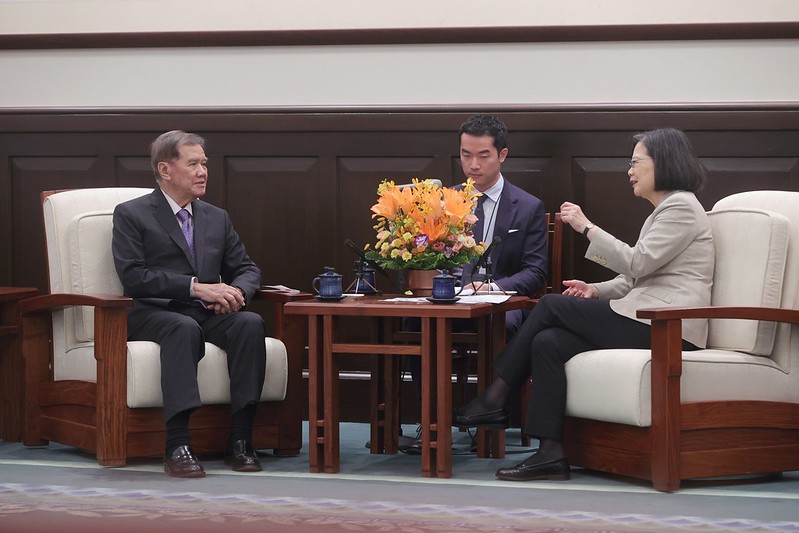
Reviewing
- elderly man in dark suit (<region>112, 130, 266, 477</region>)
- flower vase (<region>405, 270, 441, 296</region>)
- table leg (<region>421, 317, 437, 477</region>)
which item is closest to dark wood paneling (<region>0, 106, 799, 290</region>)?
elderly man in dark suit (<region>112, 130, 266, 477</region>)

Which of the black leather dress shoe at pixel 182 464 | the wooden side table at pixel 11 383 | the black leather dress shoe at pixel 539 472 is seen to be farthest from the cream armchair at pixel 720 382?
the wooden side table at pixel 11 383

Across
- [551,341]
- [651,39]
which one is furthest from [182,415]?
[651,39]

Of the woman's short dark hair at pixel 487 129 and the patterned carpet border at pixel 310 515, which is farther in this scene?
the woman's short dark hair at pixel 487 129

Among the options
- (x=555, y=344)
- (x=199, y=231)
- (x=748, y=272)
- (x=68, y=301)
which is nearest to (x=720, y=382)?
(x=748, y=272)

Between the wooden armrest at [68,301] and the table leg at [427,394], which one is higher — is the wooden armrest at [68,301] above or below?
above

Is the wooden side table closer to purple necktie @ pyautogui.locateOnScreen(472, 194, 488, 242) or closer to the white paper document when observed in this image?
the white paper document

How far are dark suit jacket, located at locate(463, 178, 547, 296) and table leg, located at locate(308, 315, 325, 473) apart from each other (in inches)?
34.4

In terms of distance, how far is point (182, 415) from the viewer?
3.78 m

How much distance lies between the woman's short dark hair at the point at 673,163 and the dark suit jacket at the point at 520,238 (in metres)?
0.70

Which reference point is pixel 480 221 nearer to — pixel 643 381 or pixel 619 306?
pixel 619 306

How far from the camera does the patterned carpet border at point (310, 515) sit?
2.89 metres

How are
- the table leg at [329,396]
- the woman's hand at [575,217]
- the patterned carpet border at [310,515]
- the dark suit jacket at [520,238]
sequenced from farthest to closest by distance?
the dark suit jacket at [520,238], the woman's hand at [575,217], the table leg at [329,396], the patterned carpet border at [310,515]

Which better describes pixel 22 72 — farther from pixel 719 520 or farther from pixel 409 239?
pixel 719 520

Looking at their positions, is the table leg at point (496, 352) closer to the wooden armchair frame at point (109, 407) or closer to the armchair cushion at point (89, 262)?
the wooden armchair frame at point (109, 407)
